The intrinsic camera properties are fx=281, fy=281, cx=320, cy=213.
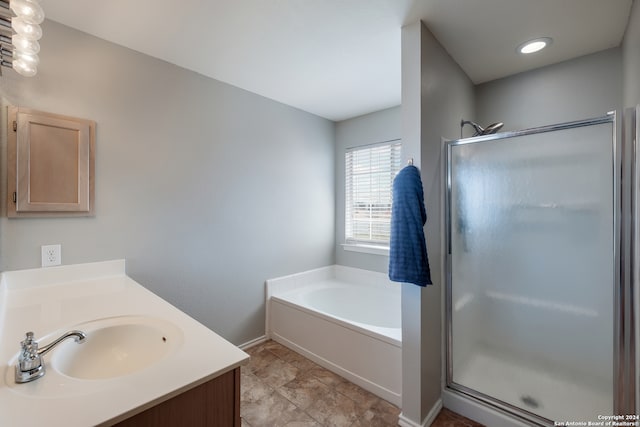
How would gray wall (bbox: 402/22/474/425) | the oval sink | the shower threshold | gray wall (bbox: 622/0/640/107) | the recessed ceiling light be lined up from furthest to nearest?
1. the recessed ceiling light
2. gray wall (bbox: 402/22/474/425)
3. the shower threshold
4. gray wall (bbox: 622/0/640/107)
5. the oval sink

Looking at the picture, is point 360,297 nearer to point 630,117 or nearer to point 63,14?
point 630,117

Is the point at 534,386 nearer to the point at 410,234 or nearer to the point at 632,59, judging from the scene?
the point at 410,234

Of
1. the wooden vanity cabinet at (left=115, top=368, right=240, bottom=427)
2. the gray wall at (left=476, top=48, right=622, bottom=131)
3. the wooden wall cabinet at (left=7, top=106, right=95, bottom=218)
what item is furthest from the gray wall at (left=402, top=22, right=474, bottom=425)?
the wooden wall cabinet at (left=7, top=106, right=95, bottom=218)

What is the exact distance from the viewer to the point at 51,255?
161 centimetres

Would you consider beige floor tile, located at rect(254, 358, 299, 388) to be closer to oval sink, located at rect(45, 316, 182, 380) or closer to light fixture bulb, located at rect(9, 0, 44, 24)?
oval sink, located at rect(45, 316, 182, 380)

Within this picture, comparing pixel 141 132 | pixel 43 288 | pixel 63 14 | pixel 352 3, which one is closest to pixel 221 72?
pixel 141 132

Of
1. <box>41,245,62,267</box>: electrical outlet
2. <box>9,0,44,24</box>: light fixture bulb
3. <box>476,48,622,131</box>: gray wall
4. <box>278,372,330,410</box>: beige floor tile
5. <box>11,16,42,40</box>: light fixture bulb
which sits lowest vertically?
<box>278,372,330,410</box>: beige floor tile

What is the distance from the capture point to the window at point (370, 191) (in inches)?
120

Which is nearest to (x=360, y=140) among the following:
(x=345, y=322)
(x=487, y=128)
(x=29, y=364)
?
(x=487, y=128)

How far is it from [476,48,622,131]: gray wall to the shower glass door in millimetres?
821

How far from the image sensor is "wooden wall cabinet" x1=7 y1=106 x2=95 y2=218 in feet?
4.86

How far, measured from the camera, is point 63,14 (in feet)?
5.13

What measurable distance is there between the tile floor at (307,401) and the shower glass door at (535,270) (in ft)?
1.50

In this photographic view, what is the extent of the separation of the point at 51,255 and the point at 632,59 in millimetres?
3406
